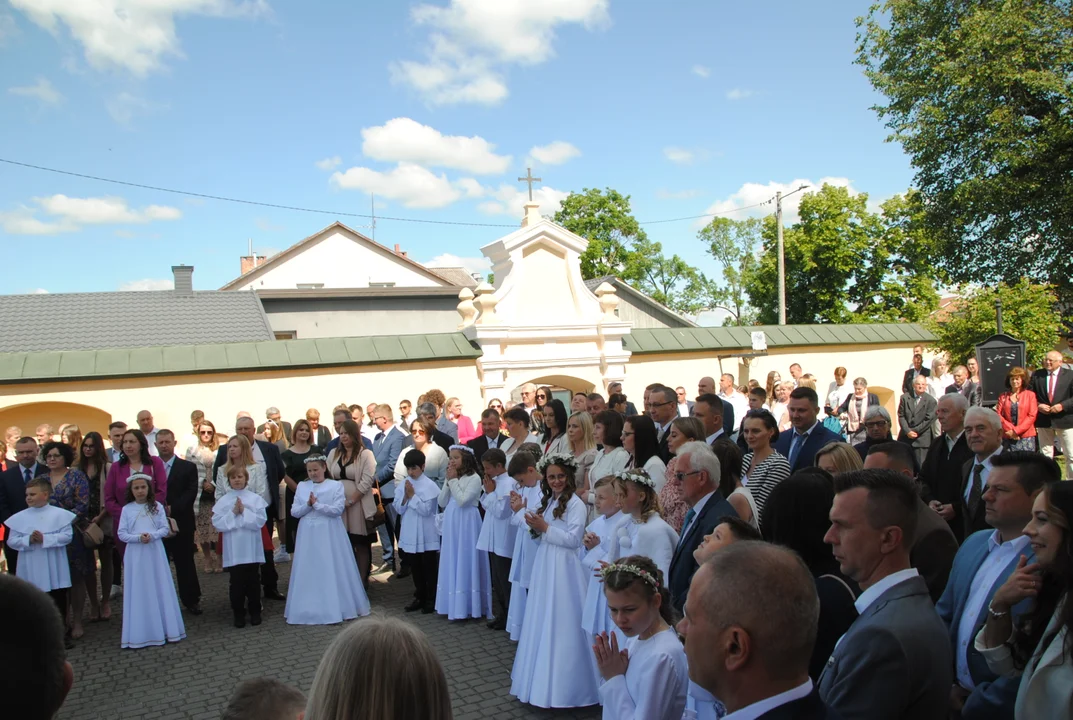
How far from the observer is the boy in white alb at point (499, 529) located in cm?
721

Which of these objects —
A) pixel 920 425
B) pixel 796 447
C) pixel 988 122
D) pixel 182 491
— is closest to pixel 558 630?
pixel 796 447

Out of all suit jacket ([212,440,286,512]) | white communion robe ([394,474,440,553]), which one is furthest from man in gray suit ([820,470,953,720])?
suit jacket ([212,440,286,512])

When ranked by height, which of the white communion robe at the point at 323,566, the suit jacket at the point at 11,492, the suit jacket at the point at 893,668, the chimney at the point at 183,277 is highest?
the chimney at the point at 183,277

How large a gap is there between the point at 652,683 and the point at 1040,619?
154cm

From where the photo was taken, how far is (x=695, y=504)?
4.32 metres

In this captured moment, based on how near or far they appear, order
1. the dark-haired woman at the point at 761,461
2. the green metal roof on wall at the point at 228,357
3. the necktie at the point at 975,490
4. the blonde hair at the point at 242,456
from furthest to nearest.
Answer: the green metal roof on wall at the point at 228,357 < the blonde hair at the point at 242,456 < the dark-haired woman at the point at 761,461 < the necktie at the point at 975,490

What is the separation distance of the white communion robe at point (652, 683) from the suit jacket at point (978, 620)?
112 centimetres

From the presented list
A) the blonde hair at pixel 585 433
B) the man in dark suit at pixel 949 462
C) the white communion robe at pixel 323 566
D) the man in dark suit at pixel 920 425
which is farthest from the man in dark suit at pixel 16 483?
the man in dark suit at pixel 920 425

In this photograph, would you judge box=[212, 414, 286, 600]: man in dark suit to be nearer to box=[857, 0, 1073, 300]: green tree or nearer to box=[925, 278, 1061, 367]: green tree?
box=[925, 278, 1061, 367]: green tree

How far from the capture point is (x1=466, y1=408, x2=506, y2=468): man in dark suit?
8.82 metres

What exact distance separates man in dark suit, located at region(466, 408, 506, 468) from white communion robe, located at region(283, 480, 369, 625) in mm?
1738

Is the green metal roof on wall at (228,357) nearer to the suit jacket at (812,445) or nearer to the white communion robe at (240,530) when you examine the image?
the white communion robe at (240,530)

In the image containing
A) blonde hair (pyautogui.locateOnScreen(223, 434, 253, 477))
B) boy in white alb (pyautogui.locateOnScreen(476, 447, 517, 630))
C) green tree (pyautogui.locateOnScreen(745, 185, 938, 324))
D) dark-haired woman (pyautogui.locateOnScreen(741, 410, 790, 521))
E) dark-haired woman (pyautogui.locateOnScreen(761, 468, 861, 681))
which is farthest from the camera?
green tree (pyautogui.locateOnScreen(745, 185, 938, 324))

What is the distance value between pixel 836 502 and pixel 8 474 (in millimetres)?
8220
